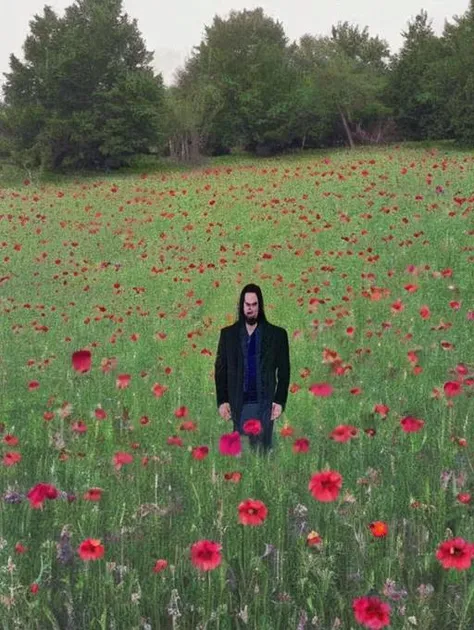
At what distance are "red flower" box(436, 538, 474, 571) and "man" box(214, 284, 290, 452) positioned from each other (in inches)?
79.9

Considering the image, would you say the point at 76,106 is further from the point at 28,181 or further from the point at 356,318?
the point at 356,318

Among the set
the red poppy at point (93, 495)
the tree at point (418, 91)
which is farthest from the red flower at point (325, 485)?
the tree at point (418, 91)

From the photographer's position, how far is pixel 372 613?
7.58 feet

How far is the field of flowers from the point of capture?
9.50ft

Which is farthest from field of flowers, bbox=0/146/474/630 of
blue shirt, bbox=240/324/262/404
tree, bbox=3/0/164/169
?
tree, bbox=3/0/164/169

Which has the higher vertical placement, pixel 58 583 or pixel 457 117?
pixel 457 117

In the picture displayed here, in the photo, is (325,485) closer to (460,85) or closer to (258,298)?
(258,298)

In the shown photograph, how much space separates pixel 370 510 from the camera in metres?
3.64

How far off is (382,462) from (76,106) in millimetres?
39388

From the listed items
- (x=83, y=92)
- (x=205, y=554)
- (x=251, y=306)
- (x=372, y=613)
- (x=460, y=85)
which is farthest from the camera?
(x=460, y=85)

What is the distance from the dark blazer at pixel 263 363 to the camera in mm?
4566

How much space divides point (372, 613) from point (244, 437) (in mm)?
2432

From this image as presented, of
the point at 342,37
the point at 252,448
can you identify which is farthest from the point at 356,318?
the point at 342,37

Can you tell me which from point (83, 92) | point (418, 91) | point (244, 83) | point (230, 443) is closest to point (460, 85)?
point (418, 91)
